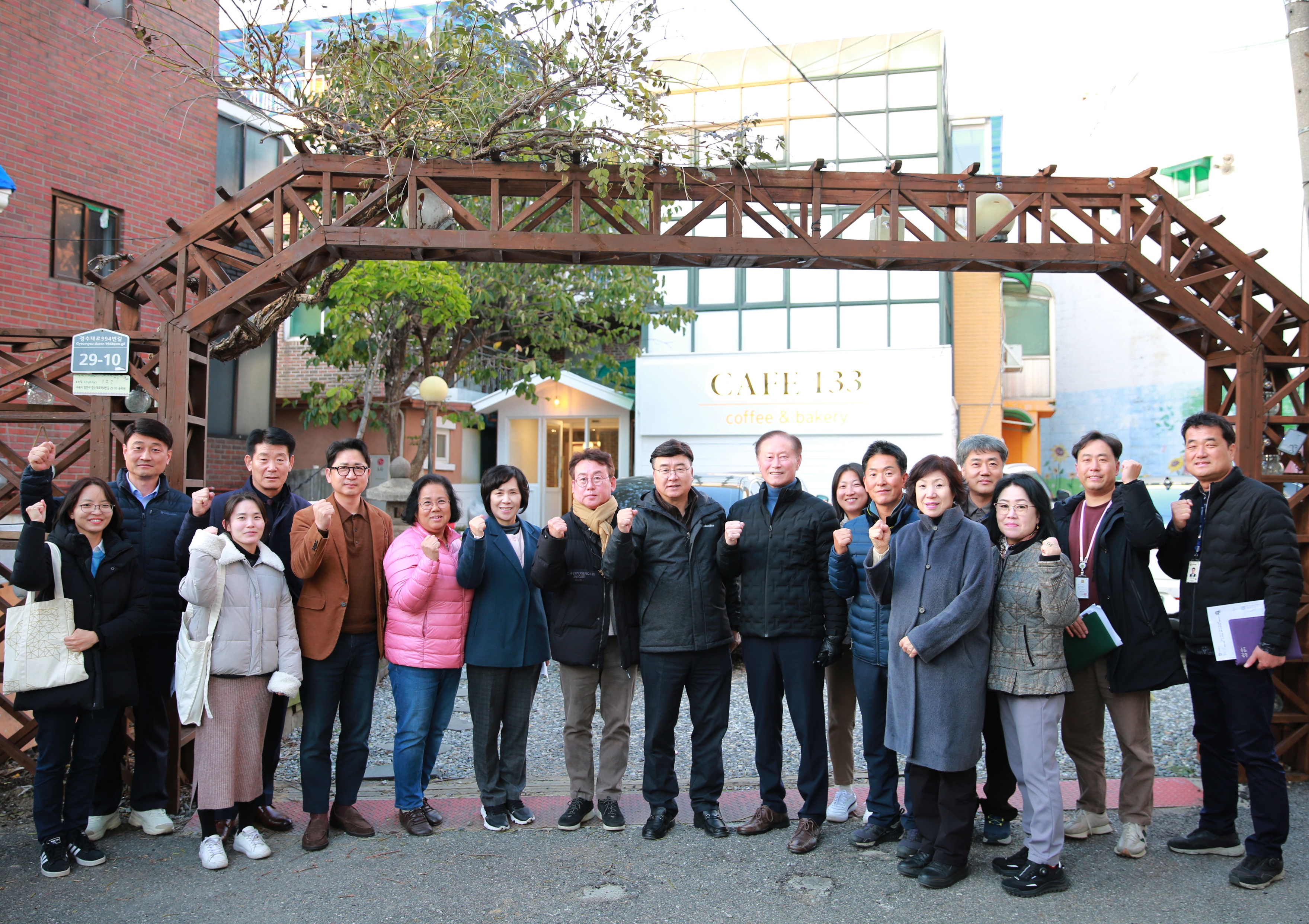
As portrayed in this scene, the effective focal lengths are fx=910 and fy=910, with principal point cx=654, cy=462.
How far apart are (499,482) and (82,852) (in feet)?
8.48

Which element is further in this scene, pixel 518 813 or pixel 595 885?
pixel 518 813


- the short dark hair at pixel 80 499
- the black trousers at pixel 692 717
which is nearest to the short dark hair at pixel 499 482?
the black trousers at pixel 692 717

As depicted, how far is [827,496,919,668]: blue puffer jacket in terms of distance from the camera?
4.43 meters

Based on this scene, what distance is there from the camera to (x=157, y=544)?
4676 mm

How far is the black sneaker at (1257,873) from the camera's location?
401 cm

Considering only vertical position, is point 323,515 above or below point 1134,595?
above

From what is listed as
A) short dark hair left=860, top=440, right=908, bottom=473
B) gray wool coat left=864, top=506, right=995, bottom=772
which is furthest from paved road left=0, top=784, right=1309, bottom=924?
short dark hair left=860, top=440, right=908, bottom=473

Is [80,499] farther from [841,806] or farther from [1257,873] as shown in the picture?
[1257,873]

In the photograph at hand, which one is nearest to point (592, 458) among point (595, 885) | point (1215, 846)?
point (595, 885)

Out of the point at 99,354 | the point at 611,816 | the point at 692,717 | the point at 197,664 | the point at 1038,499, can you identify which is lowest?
the point at 611,816

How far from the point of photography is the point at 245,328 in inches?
274

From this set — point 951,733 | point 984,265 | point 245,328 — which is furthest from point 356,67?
point 951,733

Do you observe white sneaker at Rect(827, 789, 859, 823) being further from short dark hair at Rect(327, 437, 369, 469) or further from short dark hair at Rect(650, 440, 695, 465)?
short dark hair at Rect(327, 437, 369, 469)

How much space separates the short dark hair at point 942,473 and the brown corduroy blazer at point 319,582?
112 inches
